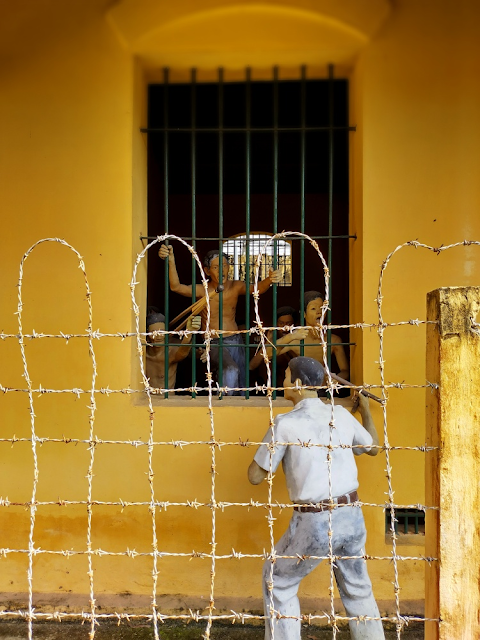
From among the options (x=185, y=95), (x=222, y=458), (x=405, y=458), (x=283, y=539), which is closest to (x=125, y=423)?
(x=222, y=458)

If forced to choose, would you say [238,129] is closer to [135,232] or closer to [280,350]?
[135,232]

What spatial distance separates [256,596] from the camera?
11.9 ft

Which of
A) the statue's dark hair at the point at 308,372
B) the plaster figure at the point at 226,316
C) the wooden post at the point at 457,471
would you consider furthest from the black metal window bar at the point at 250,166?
the wooden post at the point at 457,471

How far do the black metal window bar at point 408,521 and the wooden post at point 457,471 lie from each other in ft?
5.75

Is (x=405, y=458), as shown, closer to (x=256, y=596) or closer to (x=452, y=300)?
(x=256, y=596)

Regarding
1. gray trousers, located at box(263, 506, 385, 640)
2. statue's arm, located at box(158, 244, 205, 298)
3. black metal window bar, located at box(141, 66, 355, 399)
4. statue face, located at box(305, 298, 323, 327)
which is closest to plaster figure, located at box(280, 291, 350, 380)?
statue face, located at box(305, 298, 323, 327)

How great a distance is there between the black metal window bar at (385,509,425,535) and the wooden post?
5.75 ft

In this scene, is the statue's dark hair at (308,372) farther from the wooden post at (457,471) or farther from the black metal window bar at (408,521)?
the black metal window bar at (408,521)

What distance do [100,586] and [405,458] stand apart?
7.15 ft

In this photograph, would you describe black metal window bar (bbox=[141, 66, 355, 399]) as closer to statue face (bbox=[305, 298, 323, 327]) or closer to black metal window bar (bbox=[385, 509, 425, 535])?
statue face (bbox=[305, 298, 323, 327])

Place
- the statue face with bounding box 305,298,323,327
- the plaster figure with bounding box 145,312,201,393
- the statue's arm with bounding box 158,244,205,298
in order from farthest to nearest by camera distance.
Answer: the statue face with bounding box 305,298,323,327
the plaster figure with bounding box 145,312,201,393
the statue's arm with bounding box 158,244,205,298

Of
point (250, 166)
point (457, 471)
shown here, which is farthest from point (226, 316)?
point (250, 166)

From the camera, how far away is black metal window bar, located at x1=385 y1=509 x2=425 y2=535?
12.0ft

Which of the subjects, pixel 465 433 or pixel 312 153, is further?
pixel 312 153
